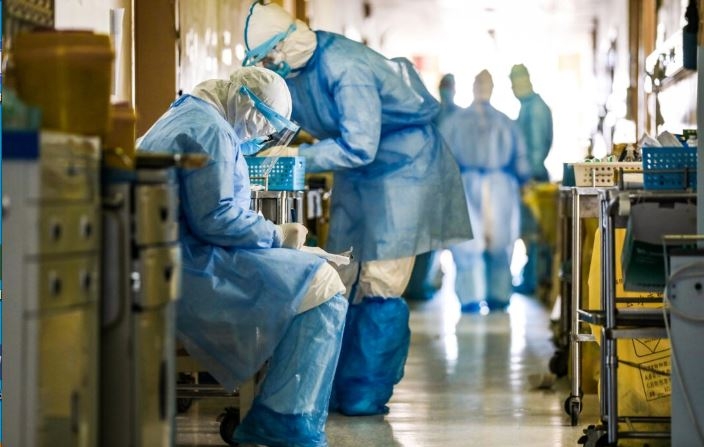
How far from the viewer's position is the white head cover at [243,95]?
3926 millimetres

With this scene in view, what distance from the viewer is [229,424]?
417 centimetres

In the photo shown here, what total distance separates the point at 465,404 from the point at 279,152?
1.26 m

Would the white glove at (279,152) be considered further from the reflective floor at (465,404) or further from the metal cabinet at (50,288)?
the metal cabinet at (50,288)

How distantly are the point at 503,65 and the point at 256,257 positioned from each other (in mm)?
14091

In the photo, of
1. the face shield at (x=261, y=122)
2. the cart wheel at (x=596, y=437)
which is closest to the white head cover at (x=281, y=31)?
the face shield at (x=261, y=122)

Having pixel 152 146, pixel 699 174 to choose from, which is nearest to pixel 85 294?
pixel 152 146

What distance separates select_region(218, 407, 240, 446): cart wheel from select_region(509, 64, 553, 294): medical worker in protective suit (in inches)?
216

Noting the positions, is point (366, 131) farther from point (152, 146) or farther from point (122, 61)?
point (152, 146)

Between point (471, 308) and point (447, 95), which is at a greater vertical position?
point (447, 95)

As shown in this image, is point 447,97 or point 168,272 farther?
point 447,97

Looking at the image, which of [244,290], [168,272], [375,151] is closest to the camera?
[168,272]

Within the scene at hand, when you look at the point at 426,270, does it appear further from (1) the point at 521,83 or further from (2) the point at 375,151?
(2) the point at 375,151

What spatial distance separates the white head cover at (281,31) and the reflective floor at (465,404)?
1.40 metres

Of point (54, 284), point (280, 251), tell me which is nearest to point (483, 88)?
point (280, 251)
